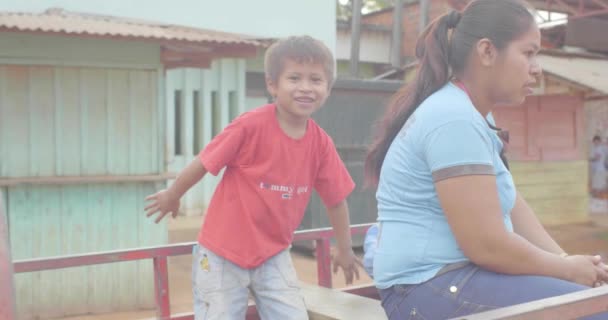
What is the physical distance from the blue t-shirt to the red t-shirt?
0.63m

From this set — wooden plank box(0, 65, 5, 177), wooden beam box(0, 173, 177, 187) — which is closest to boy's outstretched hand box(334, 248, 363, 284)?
wooden beam box(0, 173, 177, 187)

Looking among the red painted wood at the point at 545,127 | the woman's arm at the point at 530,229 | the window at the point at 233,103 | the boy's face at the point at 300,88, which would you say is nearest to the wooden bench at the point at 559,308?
the woman's arm at the point at 530,229

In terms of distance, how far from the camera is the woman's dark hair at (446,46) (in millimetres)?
2002

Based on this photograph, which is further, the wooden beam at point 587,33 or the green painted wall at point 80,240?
the wooden beam at point 587,33

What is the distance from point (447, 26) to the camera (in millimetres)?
2135

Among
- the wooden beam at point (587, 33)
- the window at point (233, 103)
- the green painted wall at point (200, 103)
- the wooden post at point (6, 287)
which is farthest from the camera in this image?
the wooden beam at point (587, 33)

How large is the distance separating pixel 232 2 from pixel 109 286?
186 inches

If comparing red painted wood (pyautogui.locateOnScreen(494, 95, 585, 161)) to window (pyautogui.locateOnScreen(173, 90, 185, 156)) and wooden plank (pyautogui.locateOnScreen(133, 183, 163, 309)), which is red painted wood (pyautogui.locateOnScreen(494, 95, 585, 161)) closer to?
window (pyautogui.locateOnScreen(173, 90, 185, 156))

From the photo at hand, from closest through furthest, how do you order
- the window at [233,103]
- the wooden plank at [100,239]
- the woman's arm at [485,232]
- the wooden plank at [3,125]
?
the woman's arm at [485,232] < the wooden plank at [3,125] < the wooden plank at [100,239] < the window at [233,103]

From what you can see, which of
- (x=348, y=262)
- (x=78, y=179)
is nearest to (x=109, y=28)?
(x=78, y=179)

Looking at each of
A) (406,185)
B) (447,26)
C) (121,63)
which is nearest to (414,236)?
(406,185)

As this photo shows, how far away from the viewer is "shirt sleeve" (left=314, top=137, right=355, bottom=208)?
2896mm

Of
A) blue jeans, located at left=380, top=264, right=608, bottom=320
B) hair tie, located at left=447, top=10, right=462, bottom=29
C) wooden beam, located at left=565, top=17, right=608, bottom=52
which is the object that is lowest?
blue jeans, located at left=380, top=264, right=608, bottom=320

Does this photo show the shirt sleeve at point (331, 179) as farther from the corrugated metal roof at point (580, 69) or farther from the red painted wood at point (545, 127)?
the red painted wood at point (545, 127)
